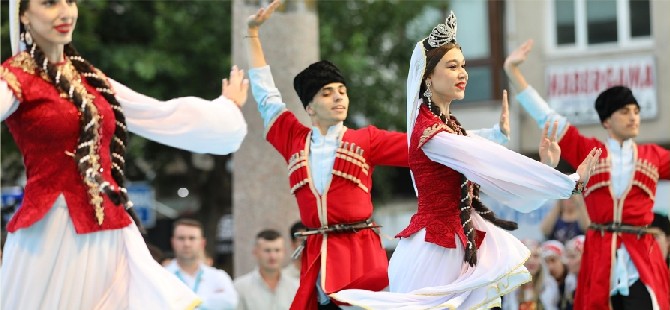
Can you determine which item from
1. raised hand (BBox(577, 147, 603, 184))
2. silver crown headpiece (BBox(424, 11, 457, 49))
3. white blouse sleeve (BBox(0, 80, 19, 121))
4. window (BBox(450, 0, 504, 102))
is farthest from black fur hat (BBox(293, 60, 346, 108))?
window (BBox(450, 0, 504, 102))

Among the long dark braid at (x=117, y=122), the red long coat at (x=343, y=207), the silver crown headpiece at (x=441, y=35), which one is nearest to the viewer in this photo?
the long dark braid at (x=117, y=122)

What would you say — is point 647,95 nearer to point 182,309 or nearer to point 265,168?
point 265,168

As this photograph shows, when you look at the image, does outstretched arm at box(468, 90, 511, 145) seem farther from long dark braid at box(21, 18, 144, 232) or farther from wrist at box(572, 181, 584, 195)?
long dark braid at box(21, 18, 144, 232)

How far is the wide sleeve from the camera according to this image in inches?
304

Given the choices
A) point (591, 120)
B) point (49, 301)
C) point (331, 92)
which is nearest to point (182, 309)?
point (49, 301)

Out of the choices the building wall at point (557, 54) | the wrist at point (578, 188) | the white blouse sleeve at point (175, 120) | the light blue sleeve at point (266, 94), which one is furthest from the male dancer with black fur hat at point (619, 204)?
the building wall at point (557, 54)

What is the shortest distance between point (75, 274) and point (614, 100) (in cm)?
400

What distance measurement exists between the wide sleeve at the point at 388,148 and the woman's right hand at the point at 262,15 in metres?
0.86

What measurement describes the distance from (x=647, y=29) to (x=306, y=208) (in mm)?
13408

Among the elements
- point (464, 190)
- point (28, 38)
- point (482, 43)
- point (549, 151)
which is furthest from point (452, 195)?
point (482, 43)

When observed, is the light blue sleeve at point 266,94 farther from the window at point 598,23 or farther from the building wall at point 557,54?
the window at point 598,23

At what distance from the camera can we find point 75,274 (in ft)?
19.9

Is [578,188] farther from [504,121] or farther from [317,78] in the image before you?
[317,78]

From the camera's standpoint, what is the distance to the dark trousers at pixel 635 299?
8695mm
